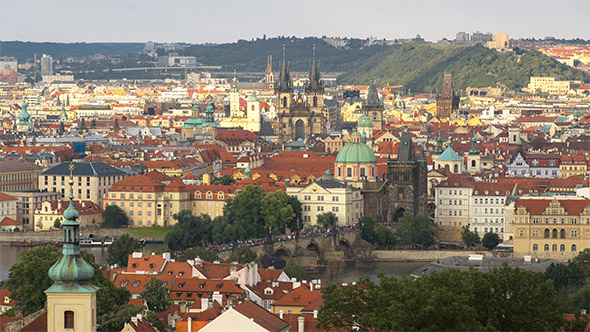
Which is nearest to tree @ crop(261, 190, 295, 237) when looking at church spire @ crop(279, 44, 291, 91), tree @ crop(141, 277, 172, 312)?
tree @ crop(141, 277, 172, 312)

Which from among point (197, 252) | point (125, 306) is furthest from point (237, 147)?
point (125, 306)

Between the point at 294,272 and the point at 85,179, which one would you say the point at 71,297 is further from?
the point at 85,179

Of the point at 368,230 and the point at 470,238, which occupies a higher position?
the point at 368,230

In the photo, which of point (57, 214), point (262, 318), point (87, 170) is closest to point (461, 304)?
point (262, 318)

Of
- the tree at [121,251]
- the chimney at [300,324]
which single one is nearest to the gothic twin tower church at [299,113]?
the tree at [121,251]

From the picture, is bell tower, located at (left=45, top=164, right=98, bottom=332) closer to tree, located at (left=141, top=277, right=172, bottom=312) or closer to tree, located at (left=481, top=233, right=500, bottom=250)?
tree, located at (left=141, top=277, right=172, bottom=312)

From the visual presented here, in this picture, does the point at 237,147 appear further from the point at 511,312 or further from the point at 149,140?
the point at 511,312

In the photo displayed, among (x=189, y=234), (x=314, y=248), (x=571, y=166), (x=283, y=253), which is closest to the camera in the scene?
(x=189, y=234)

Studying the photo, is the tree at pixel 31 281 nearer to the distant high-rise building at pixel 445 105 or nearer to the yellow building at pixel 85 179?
the yellow building at pixel 85 179

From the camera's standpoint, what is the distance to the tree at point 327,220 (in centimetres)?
5409

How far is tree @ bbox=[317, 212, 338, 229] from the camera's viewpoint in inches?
2130

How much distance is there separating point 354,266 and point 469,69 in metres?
99.7

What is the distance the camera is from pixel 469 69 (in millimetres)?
148000

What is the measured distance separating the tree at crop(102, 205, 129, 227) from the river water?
3.86m
